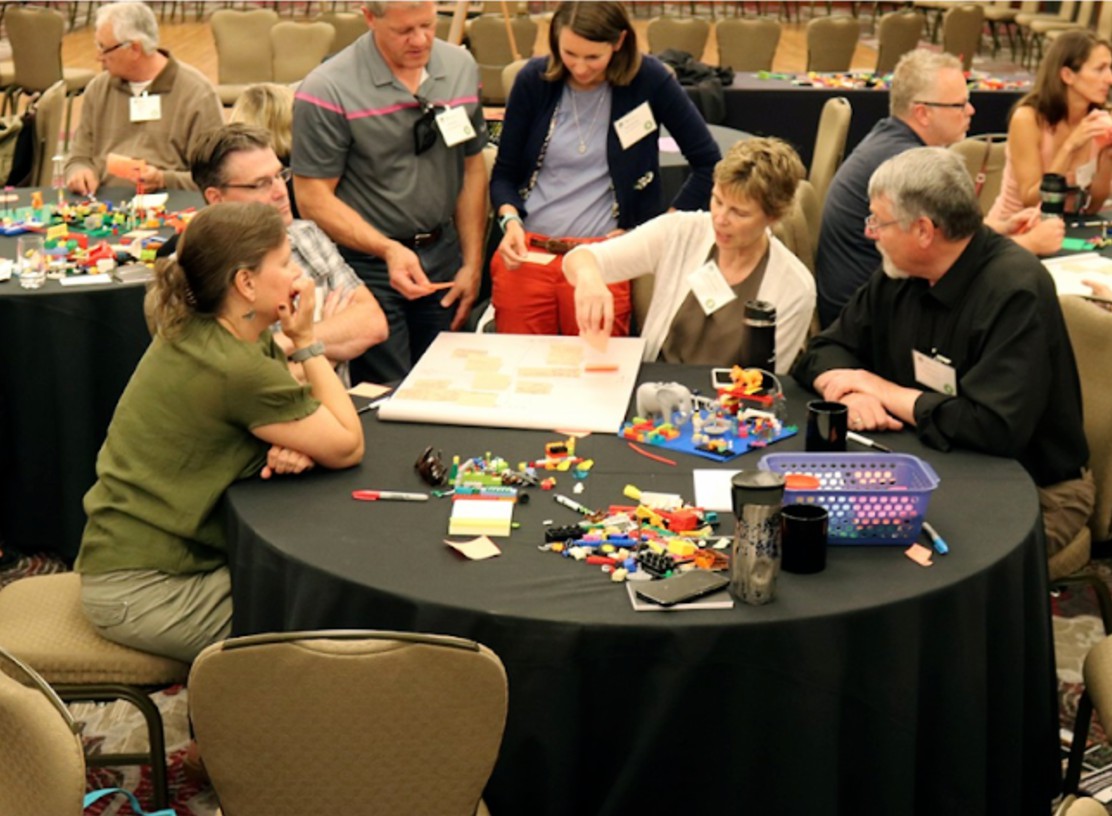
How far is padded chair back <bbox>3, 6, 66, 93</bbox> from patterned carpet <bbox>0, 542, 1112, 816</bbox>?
7925 millimetres

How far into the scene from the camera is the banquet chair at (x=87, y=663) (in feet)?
8.66

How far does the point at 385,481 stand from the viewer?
2.71 m

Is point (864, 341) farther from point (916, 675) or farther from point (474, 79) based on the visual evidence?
point (474, 79)

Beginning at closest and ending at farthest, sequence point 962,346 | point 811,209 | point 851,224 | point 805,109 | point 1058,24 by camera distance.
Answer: point 962,346
point 851,224
point 811,209
point 805,109
point 1058,24

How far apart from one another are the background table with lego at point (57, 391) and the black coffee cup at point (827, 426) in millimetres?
2284

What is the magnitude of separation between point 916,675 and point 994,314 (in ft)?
3.15

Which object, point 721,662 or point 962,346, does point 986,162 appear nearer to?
point 962,346

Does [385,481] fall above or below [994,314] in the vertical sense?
below

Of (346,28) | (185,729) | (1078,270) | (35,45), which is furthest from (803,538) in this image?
(346,28)

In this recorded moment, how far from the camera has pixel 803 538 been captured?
7.49 feet

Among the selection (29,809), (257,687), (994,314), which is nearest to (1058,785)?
(994,314)

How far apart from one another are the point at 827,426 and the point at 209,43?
45.7 feet

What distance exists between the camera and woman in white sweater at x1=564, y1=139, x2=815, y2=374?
3.37 metres

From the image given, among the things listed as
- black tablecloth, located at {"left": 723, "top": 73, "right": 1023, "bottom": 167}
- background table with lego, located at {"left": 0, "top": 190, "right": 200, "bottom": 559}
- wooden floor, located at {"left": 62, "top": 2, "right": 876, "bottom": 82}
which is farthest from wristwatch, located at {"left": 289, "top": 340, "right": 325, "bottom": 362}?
wooden floor, located at {"left": 62, "top": 2, "right": 876, "bottom": 82}
